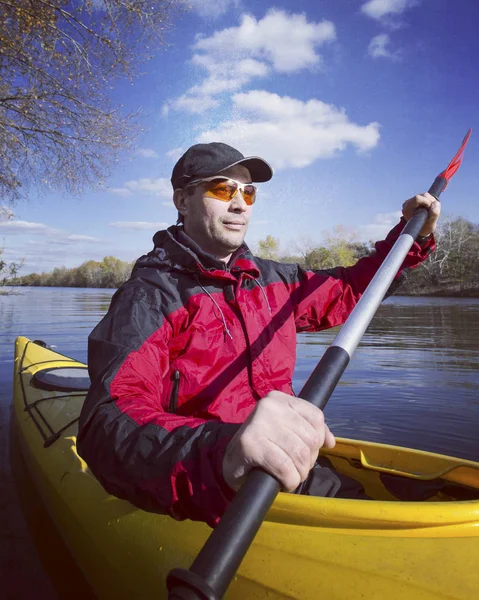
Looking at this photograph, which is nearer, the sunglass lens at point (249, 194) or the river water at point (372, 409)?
the sunglass lens at point (249, 194)

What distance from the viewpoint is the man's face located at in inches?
92.1

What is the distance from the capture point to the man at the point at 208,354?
1.13 meters

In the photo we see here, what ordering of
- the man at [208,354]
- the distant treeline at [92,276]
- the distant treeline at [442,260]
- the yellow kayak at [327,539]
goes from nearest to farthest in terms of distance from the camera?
the man at [208,354], the yellow kayak at [327,539], the distant treeline at [442,260], the distant treeline at [92,276]

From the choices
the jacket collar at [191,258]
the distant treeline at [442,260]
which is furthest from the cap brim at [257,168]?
the distant treeline at [442,260]

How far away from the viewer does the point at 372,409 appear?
19.6 ft

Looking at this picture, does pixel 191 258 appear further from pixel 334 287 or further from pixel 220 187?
pixel 334 287

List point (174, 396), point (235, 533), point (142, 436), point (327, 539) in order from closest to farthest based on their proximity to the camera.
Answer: point (235, 533) < point (142, 436) < point (327, 539) < point (174, 396)

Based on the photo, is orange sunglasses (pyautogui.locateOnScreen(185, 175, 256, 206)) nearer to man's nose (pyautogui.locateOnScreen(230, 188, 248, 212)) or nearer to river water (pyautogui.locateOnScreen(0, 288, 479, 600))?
man's nose (pyautogui.locateOnScreen(230, 188, 248, 212))

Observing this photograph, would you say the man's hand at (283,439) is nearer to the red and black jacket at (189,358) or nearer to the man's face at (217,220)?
the red and black jacket at (189,358)

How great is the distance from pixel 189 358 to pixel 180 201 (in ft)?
3.34

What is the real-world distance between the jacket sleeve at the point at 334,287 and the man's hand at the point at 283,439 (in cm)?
165

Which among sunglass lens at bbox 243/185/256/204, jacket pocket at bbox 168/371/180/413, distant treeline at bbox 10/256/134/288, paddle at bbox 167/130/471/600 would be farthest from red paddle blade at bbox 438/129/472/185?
distant treeline at bbox 10/256/134/288

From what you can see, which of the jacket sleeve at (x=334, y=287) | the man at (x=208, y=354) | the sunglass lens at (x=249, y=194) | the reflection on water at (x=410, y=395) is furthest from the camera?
the reflection on water at (x=410, y=395)

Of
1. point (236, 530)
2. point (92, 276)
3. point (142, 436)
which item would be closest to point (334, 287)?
point (142, 436)
